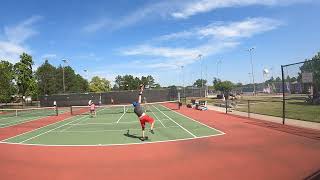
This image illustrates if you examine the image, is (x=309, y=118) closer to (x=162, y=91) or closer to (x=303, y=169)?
(x=303, y=169)

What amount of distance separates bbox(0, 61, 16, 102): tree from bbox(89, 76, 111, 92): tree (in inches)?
1783

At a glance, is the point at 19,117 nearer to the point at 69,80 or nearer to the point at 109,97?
the point at 109,97

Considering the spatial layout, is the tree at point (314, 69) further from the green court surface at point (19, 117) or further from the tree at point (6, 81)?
the tree at point (6, 81)

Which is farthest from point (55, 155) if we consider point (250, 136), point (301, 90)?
point (301, 90)

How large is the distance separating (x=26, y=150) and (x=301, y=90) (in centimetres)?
1166

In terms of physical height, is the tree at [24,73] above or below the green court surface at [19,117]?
above

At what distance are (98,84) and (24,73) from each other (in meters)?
48.2

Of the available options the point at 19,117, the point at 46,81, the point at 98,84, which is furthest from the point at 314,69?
the point at 98,84

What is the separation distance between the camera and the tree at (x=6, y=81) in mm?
60575

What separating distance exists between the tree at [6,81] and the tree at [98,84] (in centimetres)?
4529

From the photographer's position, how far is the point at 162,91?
63.0m

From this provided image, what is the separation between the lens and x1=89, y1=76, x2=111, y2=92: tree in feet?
372

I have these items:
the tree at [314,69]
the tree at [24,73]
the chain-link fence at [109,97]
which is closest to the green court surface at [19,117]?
the chain-link fence at [109,97]

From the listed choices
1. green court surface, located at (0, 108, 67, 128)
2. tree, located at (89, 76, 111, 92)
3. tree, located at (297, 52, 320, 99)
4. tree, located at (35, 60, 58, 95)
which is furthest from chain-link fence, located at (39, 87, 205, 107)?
tree, located at (89, 76, 111, 92)
